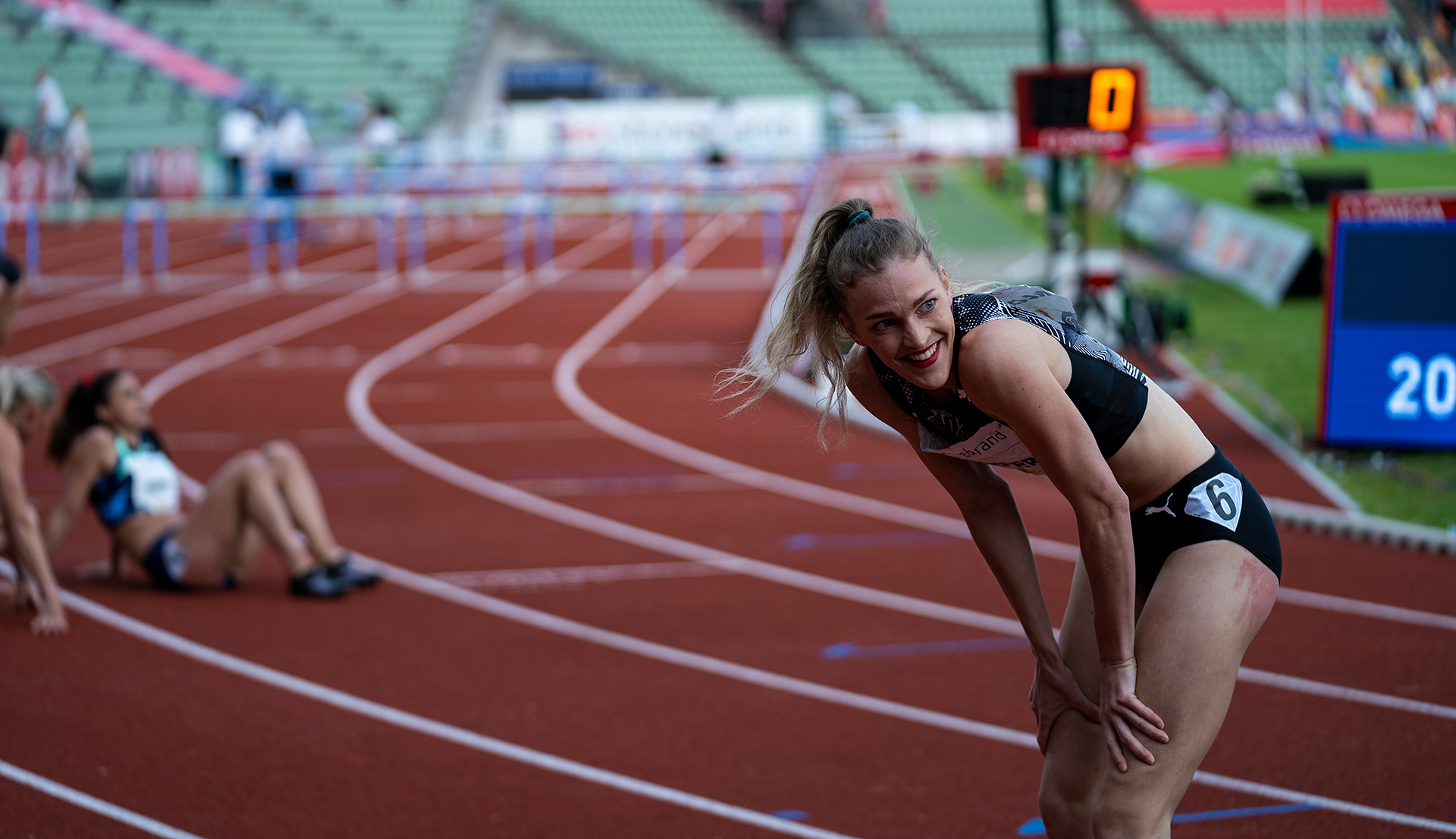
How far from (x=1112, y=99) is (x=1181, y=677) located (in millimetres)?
8316

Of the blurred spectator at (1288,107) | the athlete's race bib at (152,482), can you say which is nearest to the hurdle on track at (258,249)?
the athlete's race bib at (152,482)

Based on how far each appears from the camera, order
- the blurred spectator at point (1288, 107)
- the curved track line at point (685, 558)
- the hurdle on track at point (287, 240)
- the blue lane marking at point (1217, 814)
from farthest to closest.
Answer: the blurred spectator at point (1288, 107) → the hurdle on track at point (287, 240) → the curved track line at point (685, 558) → the blue lane marking at point (1217, 814)

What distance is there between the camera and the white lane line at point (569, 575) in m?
6.11

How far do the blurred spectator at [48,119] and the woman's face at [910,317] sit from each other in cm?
2369

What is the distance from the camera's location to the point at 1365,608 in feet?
18.2

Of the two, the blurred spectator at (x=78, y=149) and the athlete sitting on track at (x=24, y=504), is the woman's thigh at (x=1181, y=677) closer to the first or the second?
the athlete sitting on track at (x=24, y=504)

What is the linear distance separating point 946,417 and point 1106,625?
460 millimetres

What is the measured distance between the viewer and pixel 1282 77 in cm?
4334

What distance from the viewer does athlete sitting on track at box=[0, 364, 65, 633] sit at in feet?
15.9

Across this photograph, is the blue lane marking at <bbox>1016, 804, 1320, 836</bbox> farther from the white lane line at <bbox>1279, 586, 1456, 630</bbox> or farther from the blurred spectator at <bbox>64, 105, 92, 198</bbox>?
the blurred spectator at <bbox>64, 105, 92, 198</bbox>

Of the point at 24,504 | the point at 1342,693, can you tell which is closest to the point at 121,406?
the point at 24,504

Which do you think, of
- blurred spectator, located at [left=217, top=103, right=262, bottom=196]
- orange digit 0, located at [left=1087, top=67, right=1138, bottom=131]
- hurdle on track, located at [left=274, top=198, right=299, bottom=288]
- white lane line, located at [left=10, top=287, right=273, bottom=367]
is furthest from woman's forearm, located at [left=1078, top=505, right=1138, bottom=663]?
blurred spectator, located at [left=217, top=103, right=262, bottom=196]

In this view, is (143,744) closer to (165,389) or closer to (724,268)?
(165,389)

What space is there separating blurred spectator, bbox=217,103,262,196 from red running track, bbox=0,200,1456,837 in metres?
12.9
